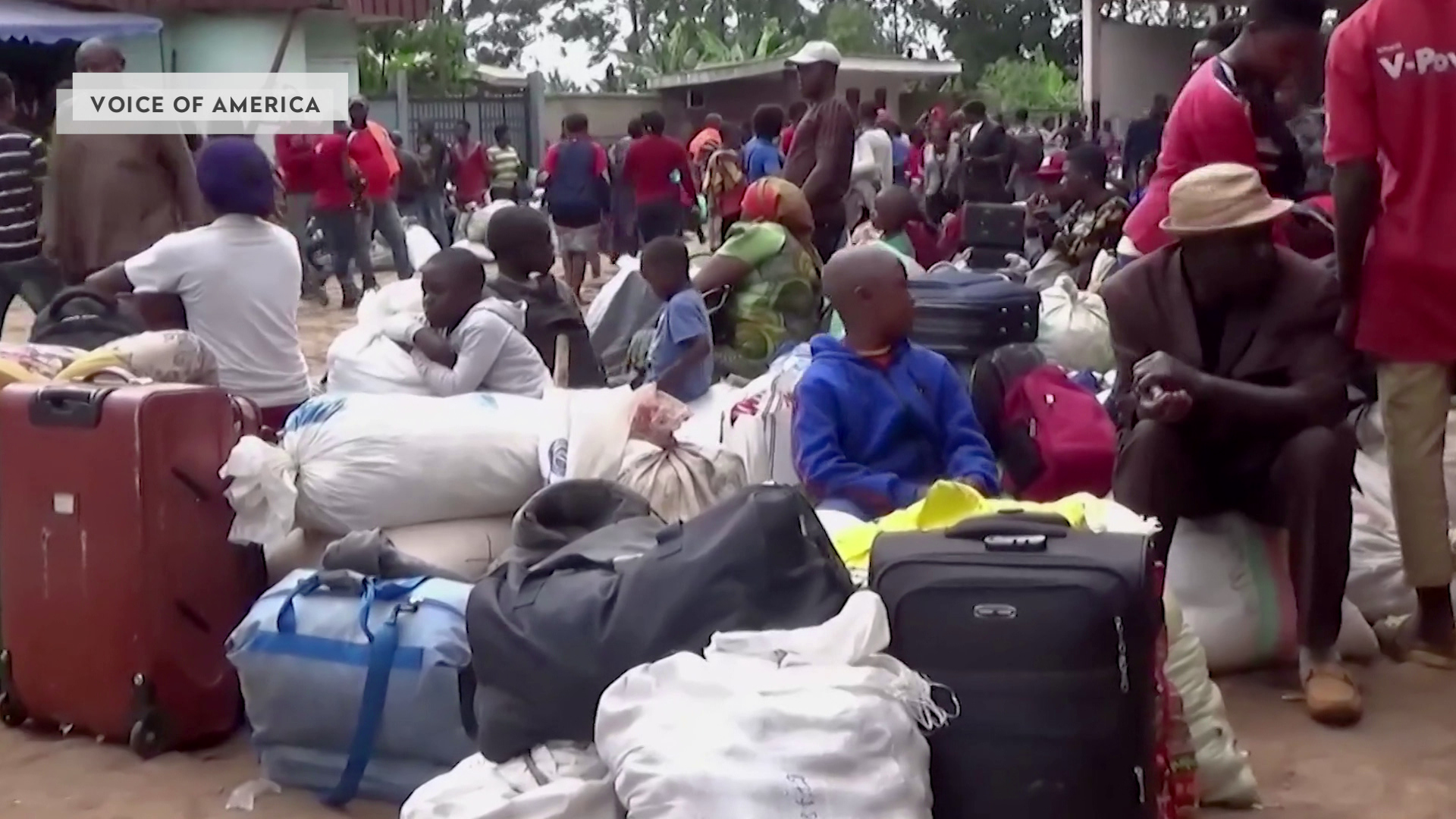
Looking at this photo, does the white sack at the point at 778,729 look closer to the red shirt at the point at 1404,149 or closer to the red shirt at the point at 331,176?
the red shirt at the point at 1404,149

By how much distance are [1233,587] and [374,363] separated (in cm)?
236

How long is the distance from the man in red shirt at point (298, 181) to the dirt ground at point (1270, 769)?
9.17m

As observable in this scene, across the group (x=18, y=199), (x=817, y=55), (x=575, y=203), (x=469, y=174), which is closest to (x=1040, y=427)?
(x=817, y=55)

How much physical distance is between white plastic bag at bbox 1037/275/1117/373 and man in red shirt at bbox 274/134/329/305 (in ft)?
26.6

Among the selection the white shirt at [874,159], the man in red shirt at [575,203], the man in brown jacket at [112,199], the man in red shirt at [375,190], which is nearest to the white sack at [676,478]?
the man in brown jacket at [112,199]

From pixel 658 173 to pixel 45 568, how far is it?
967 centimetres

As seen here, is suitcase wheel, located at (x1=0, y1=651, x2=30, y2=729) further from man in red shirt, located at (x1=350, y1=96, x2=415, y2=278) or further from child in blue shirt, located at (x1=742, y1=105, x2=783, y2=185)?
man in red shirt, located at (x1=350, y1=96, x2=415, y2=278)

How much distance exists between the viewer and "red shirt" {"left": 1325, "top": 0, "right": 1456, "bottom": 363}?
13.6 ft

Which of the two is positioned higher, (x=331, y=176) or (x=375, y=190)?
(x=331, y=176)

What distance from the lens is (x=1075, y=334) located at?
19.4 ft

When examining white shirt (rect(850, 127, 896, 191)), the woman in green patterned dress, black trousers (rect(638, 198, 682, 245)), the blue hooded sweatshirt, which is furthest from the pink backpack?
black trousers (rect(638, 198, 682, 245))

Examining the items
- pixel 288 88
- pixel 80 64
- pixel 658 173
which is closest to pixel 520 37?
pixel 288 88

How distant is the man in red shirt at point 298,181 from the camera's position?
43.0 feet

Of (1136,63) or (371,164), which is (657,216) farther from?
(1136,63)
